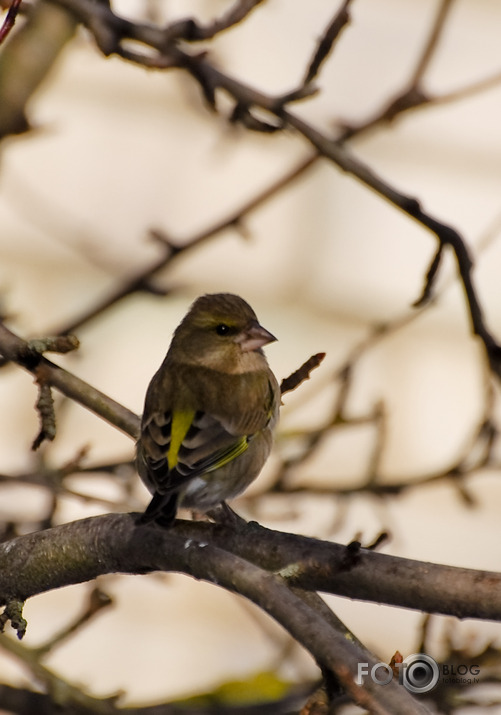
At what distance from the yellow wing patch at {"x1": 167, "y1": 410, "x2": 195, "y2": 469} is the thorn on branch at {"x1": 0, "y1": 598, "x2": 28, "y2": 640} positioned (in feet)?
2.66

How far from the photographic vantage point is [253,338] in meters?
4.10

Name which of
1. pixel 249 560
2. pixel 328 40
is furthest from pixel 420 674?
pixel 328 40

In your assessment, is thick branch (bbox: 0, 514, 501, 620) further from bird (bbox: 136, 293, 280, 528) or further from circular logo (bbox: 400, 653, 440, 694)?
circular logo (bbox: 400, 653, 440, 694)

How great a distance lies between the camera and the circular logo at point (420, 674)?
317cm

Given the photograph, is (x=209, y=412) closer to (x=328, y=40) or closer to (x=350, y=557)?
(x=328, y=40)

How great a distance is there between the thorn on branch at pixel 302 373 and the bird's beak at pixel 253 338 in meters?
1.02

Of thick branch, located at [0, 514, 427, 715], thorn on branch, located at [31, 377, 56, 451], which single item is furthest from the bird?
thorn on branch, located at [31, 377, 56, 451]

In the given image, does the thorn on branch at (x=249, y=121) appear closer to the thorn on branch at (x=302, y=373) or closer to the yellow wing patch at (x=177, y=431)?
the thorn on branch at (x=302, y=373)

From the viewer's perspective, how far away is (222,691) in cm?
388

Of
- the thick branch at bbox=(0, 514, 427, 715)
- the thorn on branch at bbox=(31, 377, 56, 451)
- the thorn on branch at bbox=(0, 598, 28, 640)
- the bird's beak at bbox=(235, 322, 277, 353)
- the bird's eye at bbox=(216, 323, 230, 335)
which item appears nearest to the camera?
the thick branch at bbox=(0, 514, 427, 715)

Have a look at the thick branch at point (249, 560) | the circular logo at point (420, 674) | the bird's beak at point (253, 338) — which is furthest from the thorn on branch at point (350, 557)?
the bird's beak at point (253, 338)

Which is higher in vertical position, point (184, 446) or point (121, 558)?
point (184, 446)

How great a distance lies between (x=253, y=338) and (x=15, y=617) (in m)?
1.72

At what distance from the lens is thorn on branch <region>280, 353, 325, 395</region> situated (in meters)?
2.83
